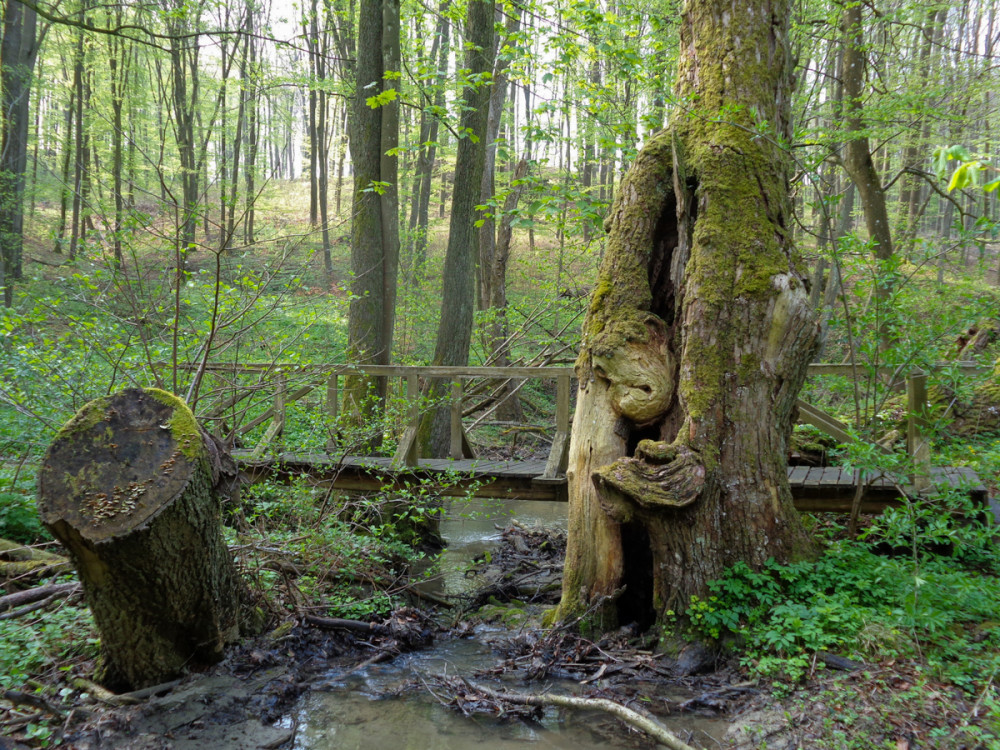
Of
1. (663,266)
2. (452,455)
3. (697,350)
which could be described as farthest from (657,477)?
(452,455)

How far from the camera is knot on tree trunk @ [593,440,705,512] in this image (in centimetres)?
440

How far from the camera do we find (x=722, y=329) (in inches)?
188

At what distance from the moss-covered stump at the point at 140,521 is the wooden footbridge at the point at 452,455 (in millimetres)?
1539

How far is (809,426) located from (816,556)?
3.30m

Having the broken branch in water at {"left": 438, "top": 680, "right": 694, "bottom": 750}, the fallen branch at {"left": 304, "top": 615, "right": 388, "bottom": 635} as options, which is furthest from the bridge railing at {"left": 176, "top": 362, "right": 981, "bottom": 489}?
the broken branch in water at {"left": 438, "top": 680, "right": 694, "bottom": 750}

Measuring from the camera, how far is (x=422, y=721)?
154 inches

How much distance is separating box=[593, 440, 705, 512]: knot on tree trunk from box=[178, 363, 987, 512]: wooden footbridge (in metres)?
1.67

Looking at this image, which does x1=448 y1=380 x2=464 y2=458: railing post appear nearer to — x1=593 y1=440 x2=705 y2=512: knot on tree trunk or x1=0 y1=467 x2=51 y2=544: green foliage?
x1=593 y1=440 x2=705 y2=512: knot on tree trunk

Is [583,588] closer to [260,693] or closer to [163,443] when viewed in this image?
[260,693]

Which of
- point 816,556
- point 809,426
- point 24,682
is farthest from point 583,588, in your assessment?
point 809,426

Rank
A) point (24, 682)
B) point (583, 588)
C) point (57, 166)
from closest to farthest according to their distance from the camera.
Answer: point (24, 682), point (583, 588), point (57, 166)

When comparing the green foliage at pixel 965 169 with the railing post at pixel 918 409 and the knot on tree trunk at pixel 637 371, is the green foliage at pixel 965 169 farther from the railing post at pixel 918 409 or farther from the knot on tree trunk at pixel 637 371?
the railing post at pixel 918 409

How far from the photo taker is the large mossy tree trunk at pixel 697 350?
15.0 ft

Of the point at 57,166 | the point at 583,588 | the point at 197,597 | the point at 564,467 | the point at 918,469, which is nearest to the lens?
the point at 197,597
